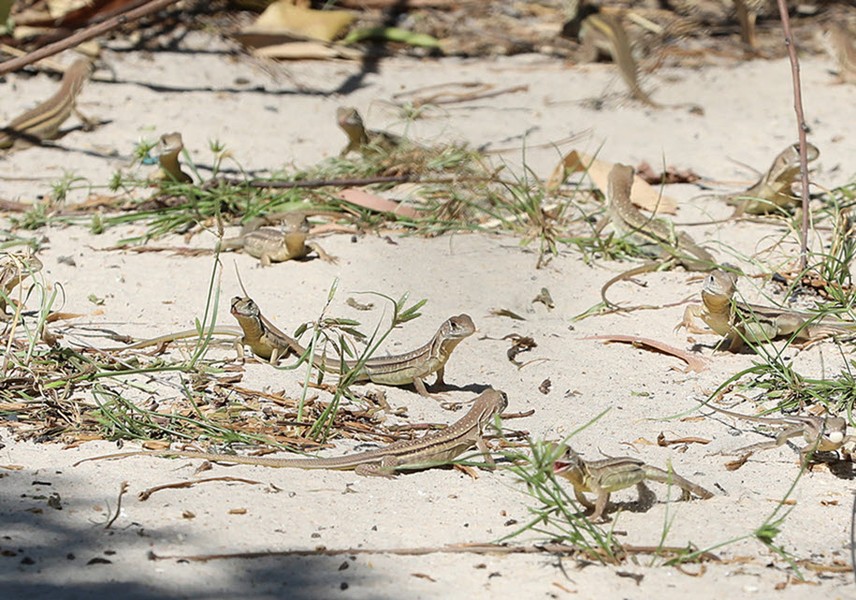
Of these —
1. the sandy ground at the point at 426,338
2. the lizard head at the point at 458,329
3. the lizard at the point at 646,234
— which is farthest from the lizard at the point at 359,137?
the lizard head at the point at 458,329

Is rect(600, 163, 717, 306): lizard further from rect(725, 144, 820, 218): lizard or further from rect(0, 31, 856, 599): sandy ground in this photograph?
rect(725, 144, 820, 218): lizard

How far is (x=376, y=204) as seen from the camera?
614cm

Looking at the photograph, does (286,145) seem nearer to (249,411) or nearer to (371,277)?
(371,277)

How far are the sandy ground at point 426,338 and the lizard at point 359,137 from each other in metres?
0.38

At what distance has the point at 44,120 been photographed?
729 cm

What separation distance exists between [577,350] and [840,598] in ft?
6.39

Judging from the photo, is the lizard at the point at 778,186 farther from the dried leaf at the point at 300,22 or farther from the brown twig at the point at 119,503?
the dried leaf at the point at 300,22

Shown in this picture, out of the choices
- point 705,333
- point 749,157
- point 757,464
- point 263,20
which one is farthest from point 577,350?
point 263,20

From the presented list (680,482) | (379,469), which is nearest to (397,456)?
(379,469)

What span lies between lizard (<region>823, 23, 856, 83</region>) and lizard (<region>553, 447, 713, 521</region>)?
5.88 metres

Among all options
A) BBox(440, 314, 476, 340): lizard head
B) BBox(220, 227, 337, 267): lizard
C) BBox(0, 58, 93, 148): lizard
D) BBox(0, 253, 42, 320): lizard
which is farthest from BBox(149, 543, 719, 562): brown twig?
BBox(0, 58, 93, 148): lizard

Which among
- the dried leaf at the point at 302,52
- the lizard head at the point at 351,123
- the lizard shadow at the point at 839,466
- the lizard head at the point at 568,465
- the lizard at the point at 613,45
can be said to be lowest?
the lizard shadow at the point at 839,466

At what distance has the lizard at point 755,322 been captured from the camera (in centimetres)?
441

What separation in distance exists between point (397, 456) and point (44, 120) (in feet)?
15.3
